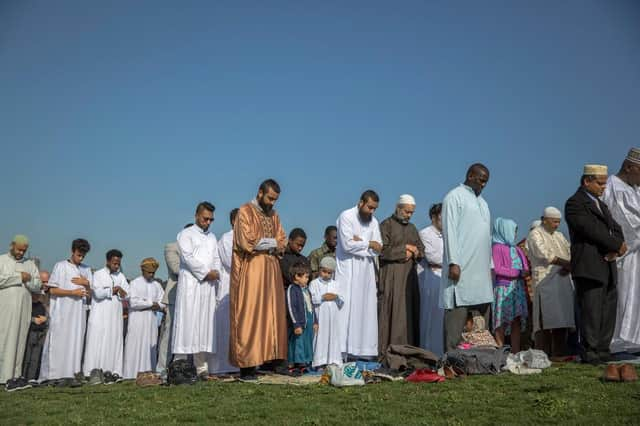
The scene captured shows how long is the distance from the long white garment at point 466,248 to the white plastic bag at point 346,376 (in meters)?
1.59

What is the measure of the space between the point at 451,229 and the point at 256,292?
2.71 meters

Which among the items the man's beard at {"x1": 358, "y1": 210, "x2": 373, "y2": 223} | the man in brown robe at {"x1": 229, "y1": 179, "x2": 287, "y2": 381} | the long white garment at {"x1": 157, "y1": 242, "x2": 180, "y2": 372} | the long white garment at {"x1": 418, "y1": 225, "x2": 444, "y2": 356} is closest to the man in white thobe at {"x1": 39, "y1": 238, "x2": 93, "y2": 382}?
the long white garment at {"x1": 157, "y1": 242, "x2": 180, "y2": 372}

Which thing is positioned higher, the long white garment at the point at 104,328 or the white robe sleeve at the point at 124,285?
the white robe sleeve at the point at 124,285

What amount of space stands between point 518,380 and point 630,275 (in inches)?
131

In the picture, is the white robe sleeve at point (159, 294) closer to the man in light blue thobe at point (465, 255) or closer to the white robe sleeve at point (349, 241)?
the white robe sleeve at point (349, 241)

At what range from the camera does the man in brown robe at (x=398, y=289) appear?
1011 centimetres

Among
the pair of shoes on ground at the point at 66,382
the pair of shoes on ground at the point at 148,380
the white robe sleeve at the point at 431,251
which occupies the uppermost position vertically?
the white robe sleeve at the point at 431,251

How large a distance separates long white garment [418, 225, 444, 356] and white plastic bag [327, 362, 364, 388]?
3517mm

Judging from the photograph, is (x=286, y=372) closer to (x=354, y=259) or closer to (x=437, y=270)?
(x=354, y=259)

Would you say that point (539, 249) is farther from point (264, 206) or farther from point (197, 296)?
point (197, 296)

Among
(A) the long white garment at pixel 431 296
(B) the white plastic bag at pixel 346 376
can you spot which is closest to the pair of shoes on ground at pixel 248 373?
(B) the white plastic bag at pixel 346 376

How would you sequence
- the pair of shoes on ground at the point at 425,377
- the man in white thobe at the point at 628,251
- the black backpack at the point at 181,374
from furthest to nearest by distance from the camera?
Answer: the man in white thobe at the point at 628,251, the black backpack at the point at 181,374, the pair of shoes on ground at the point at 425,377

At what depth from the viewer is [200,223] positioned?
10070mm

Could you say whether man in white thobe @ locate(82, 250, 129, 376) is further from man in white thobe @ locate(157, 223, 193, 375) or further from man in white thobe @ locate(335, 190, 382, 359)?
man in white thobe @ locate(335, 190, 382, 359)
